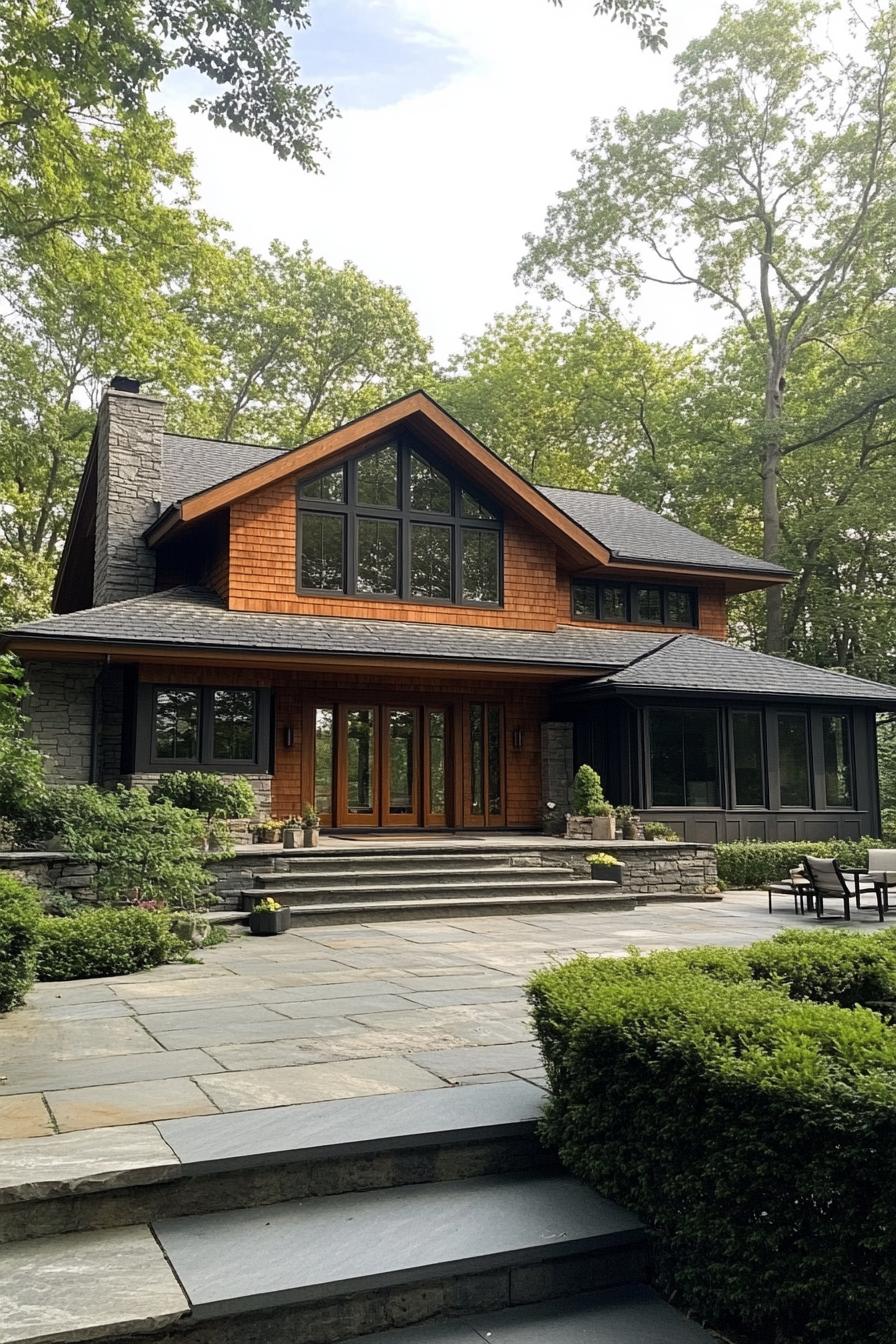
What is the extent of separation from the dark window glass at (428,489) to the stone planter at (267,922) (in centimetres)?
841

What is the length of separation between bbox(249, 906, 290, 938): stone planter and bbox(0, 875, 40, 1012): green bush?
12.8 feet

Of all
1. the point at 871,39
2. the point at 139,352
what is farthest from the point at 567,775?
the point at 871,39

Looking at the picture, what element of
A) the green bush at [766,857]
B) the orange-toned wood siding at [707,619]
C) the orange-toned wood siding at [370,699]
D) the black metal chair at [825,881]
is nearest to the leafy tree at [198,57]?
the orange-toned wood siding at [370,699]

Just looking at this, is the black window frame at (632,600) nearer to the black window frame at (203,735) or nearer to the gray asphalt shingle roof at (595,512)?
Answer: the gray asphalt shingle roof at (595,512)

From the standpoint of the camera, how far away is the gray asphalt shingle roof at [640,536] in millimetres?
19422

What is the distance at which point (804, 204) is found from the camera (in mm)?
27953

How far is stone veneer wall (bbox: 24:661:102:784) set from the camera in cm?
1367

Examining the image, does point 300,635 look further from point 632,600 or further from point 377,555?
point 632,600

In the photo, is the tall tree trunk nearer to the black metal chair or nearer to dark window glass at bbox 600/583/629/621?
dark window glass at bbox 600/583/629/621

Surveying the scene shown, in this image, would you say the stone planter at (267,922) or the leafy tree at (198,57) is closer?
the leafy tree at (198,57)

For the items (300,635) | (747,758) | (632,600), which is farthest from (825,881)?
(632,600)

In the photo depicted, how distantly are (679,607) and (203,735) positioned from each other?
395 inches

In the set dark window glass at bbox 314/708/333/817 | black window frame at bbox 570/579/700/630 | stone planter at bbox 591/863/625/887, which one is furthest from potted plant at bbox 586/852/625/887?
black window frame at bbox 570/579/700/630

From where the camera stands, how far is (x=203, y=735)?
46.3 feet
